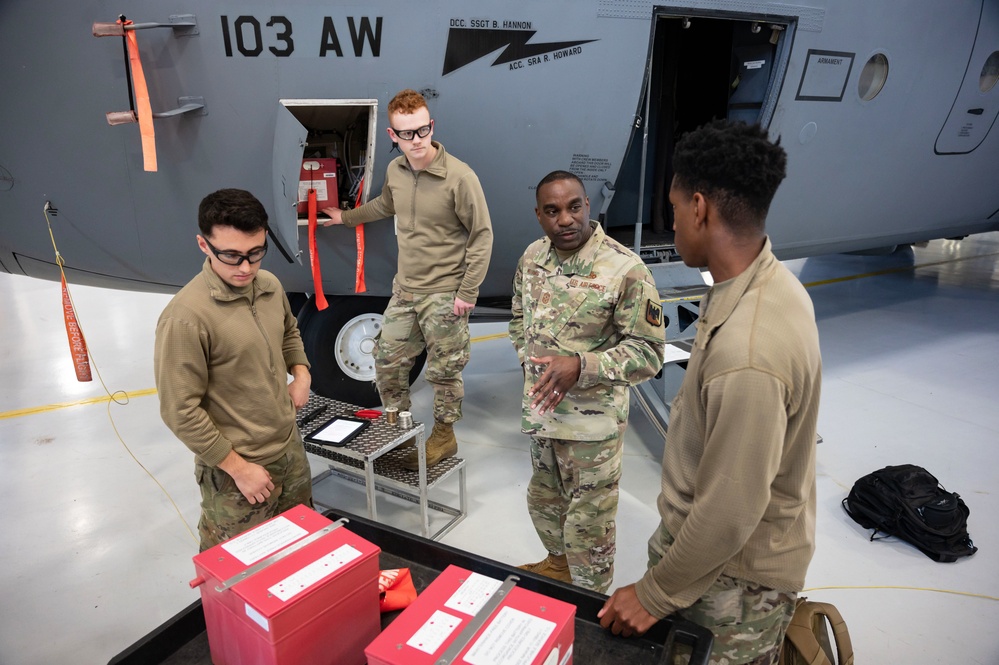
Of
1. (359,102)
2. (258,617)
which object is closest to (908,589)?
(258,617)

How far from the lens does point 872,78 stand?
4.75 meters

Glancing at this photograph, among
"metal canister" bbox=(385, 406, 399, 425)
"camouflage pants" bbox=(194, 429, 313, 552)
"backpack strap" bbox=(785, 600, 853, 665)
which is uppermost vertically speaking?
"camouflage pants" bbox=(194, 429, 313, 552)

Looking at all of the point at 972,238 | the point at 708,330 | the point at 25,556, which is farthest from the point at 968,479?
the point at 972,238

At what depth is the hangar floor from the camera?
2789mm

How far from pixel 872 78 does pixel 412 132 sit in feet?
11.9

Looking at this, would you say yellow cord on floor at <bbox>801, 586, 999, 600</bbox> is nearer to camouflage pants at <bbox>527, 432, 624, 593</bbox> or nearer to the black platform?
camouflage pants at <bbox>527, 432, 624, 593</bbox>

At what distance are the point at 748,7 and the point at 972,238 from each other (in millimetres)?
10444

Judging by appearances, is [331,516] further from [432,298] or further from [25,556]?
[25,556]

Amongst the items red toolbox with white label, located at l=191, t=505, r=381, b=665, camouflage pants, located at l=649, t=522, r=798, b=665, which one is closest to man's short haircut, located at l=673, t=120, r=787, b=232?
camouflage pants, located at l=649, t=522, r=798, b=665

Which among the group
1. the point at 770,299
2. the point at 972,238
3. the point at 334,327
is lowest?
the point at 972,238

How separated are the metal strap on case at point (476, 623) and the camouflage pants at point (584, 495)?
1.05 m

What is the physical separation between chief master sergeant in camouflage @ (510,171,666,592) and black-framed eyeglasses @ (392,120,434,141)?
967 millimetres

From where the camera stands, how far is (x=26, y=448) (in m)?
4.08

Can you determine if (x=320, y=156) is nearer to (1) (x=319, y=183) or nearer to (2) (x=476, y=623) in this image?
(1) (x=319, y=183)
